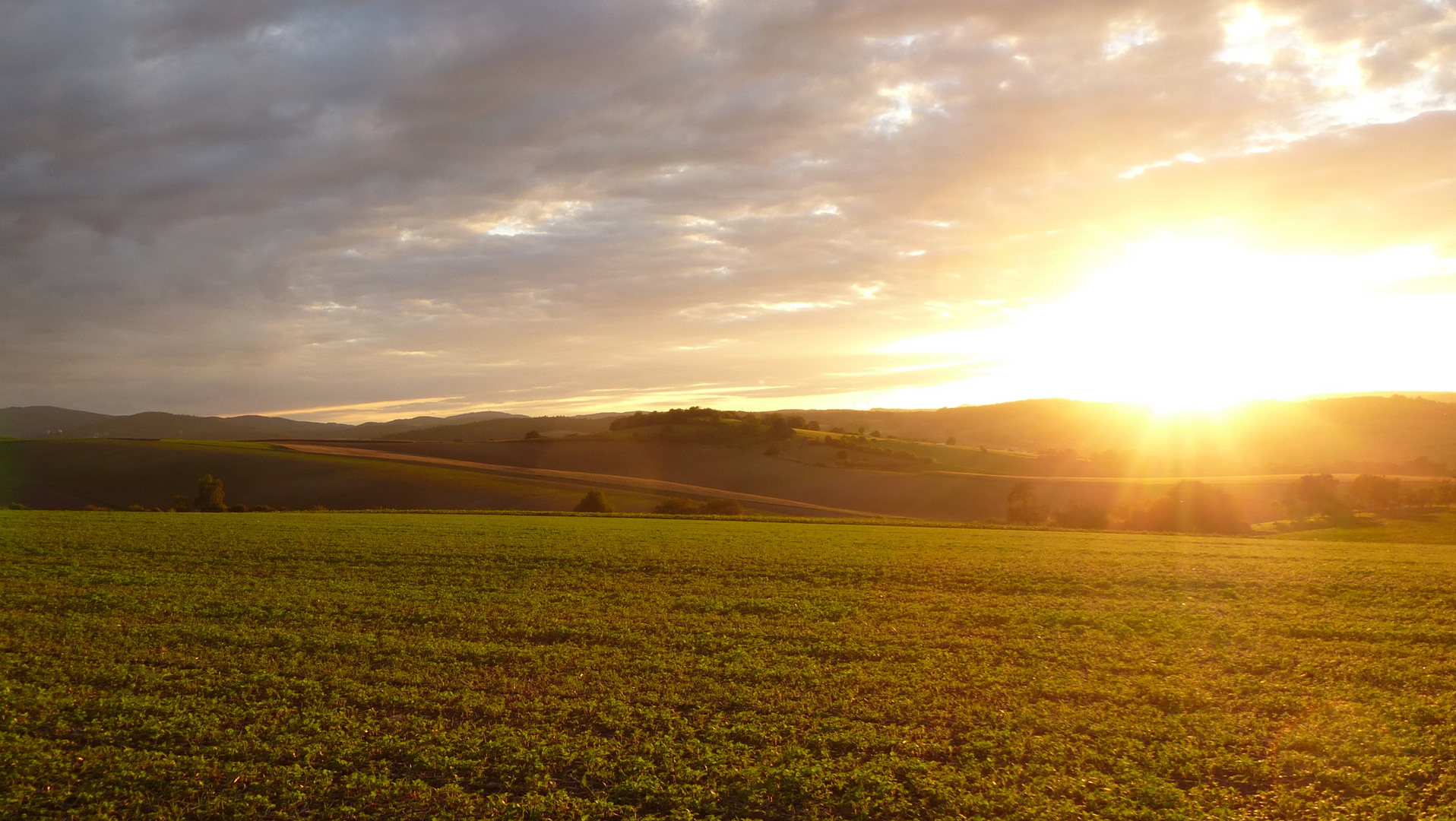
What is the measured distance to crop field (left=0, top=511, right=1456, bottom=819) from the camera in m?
6.72

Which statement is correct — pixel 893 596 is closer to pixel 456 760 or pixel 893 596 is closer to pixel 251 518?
pixel 456 760

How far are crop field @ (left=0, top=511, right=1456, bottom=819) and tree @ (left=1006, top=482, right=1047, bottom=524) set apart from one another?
34245 millimetres

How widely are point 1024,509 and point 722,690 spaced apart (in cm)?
4840

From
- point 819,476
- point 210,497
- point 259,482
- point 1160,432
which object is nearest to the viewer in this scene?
point 210,497

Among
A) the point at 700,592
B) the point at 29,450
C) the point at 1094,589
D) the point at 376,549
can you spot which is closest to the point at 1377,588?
the point at 1094,589

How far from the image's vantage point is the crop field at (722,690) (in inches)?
265

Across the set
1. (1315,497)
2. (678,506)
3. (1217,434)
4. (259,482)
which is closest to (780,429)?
(678,506)

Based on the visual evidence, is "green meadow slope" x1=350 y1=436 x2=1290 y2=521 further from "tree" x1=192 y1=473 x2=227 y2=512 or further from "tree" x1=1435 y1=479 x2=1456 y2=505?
"tree" x1=192 y1=473 x2=227 y2=512

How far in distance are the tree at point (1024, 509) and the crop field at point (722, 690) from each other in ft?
112

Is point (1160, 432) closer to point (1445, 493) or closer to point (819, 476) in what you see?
point (819, 476)

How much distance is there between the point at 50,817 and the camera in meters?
6.27

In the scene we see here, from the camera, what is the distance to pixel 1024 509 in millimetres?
53500

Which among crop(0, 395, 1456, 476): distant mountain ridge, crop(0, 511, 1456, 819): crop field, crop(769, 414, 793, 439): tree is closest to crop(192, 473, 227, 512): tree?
crop(0, 511, 1456, 819): crop field

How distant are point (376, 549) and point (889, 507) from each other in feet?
159
